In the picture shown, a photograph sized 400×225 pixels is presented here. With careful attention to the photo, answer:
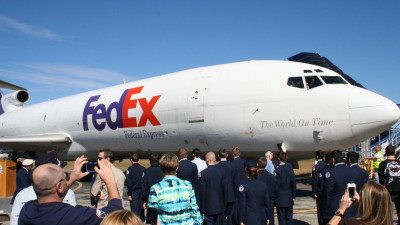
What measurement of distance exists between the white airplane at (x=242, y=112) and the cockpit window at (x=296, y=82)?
3 centimetres

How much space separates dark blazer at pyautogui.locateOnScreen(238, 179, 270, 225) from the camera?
6.68 meters

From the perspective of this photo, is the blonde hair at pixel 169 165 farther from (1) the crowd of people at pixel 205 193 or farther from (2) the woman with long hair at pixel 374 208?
(2) the woman with long hair at pixel 374 208

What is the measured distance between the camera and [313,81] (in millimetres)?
12078

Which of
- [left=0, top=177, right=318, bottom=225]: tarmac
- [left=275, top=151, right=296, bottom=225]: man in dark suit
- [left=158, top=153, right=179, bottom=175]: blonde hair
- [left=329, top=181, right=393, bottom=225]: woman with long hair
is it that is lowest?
[left=0, top=177, right=318, bottom=225]: tarmac

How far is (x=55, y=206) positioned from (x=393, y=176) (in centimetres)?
713

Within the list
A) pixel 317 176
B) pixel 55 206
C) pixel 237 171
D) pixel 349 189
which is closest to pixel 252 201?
pixel 237 171

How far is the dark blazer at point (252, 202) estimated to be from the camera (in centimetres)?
668

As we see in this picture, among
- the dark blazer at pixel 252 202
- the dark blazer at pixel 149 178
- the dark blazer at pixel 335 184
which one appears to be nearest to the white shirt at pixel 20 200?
the dark blazer at pixel 252 202

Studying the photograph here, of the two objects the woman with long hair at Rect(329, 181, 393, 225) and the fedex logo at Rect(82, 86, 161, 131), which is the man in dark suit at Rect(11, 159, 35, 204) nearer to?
the woman with long hair at Rect(329, 181, 393, 225)

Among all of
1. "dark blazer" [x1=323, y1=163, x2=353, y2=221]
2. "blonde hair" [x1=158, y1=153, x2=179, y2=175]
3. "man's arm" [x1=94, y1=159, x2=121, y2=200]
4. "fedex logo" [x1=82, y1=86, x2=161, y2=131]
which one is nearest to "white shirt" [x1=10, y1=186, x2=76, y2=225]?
"blonde hair" [x1=158, y1=153, x2=179, y2=175]

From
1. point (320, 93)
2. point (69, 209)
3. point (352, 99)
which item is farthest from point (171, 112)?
point (69, 209)

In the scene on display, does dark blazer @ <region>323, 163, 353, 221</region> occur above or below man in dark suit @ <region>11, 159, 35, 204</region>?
below

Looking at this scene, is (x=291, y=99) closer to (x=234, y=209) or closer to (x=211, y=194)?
(x=234, y=209)

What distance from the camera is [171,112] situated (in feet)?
47.1
